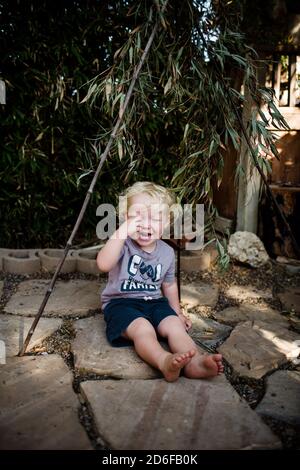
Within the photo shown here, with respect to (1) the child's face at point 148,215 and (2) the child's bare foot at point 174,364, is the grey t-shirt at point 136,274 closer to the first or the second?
(1) the child's face at point 148,215

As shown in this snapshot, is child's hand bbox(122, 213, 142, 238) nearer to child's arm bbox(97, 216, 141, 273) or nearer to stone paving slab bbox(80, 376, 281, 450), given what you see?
child's arm bbox(97, 216, 141, 273)

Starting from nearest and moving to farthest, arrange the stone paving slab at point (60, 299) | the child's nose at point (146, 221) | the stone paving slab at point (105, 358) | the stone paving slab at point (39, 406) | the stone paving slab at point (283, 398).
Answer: the stone paving slab at point (39, 406) < the stone paving slab at point (283, 398) < the stone paving slab at point (105, 358) < the child's nose at point (146, 221) < the stone paving slab at point (60, 299)

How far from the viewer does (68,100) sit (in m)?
3.64

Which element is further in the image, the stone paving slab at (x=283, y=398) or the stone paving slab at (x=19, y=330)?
the stone paving slab at (x=19, y=330)

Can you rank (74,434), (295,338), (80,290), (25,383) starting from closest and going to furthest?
(74,434), (25,383), (295,338), (80,290)

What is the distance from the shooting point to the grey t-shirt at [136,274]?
2252 millimetres

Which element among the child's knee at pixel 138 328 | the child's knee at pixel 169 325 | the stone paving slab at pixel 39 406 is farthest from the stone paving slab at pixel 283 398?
the stone paving slab at pixel 39 406

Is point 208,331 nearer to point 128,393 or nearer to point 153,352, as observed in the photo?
point 153,352

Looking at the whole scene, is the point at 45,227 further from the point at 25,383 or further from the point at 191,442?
the point at 191,442

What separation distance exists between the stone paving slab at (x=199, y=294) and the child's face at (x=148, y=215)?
709 millimetres

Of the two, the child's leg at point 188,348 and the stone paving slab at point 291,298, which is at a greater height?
the child's leg at point 188,348

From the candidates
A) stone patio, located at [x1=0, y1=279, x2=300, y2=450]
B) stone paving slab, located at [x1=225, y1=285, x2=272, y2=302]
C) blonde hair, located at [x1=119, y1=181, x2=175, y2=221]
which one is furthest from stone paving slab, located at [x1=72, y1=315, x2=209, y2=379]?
stone paving slab, located at [x1=225, y1=285, x2=272, y2=302]
